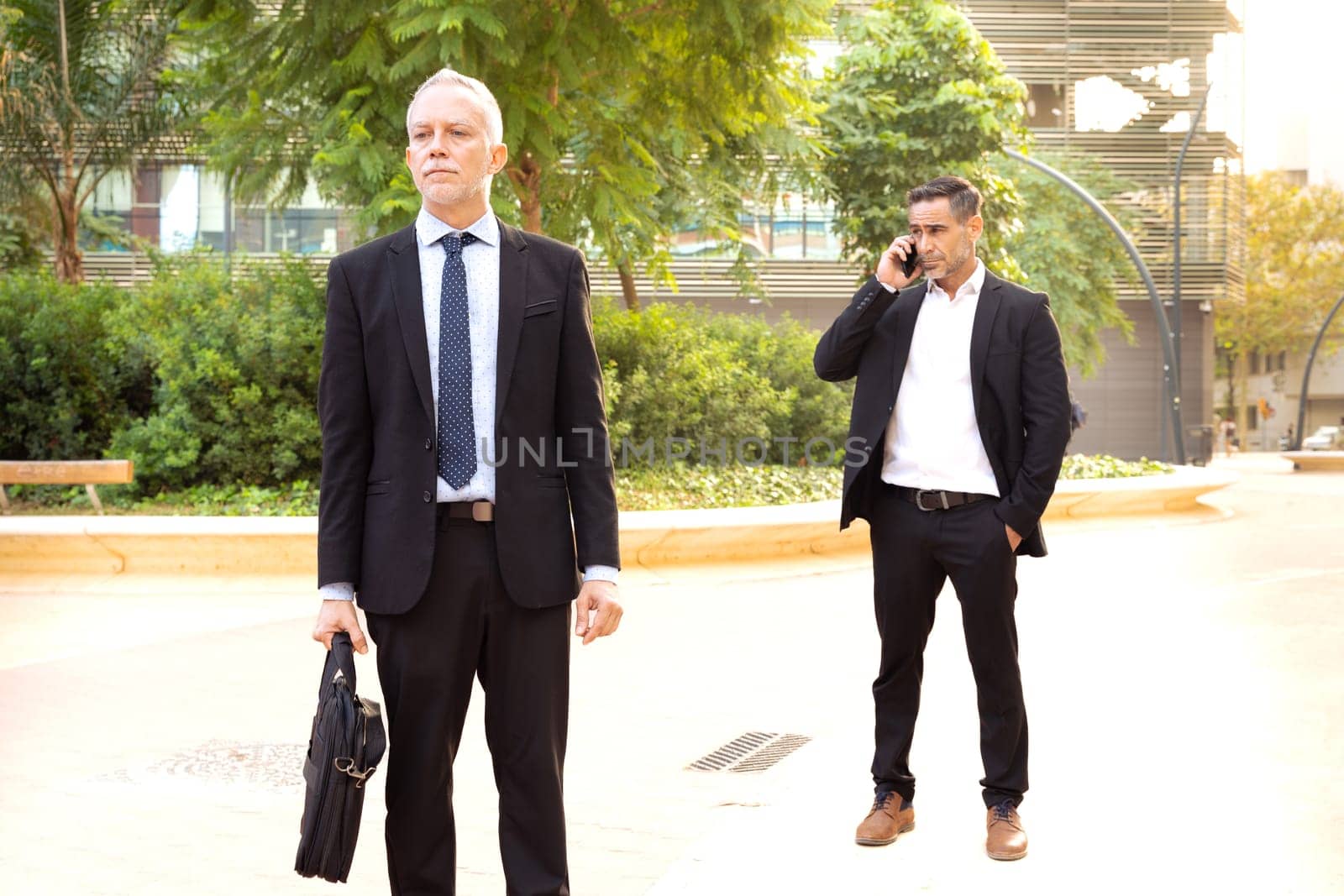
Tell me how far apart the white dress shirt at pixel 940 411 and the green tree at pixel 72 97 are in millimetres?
14857

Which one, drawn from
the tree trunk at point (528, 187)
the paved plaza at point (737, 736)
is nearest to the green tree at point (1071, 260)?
the tree trunk at point (528, 187)

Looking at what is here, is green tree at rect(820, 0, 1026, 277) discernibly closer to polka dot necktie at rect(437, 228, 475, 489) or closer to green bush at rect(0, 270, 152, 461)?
green bush at rect(0, 270, 152, 461)

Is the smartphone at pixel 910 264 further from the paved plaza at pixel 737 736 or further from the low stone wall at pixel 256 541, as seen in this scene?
the low stone wall at pixel 256 541

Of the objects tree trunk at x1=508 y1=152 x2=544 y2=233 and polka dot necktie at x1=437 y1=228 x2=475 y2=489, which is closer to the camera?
polka dot necktie at x1=437 y1=228 x2=475 y2=489

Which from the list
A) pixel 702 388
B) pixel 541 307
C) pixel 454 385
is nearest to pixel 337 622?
pixel 454 385

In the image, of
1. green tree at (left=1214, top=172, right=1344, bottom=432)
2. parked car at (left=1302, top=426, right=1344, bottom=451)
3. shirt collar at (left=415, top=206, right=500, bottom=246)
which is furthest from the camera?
green tree at (left=1214, top=172, right=1344, bottom=432)

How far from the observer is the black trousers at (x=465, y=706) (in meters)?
2.90

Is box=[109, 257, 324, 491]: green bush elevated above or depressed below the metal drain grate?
above

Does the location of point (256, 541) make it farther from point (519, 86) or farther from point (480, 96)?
point (480, 96)

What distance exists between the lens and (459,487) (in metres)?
2.89

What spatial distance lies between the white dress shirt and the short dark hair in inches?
7.9

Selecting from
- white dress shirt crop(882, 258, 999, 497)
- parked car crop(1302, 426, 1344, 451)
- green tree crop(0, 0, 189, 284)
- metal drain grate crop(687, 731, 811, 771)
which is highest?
green tree crop(0, 0, 189, 284)

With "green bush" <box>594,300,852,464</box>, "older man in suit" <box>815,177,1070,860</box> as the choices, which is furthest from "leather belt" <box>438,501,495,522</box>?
"green bush" <box>594,300,852,464</box>

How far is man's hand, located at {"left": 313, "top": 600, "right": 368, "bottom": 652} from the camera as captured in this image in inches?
114
